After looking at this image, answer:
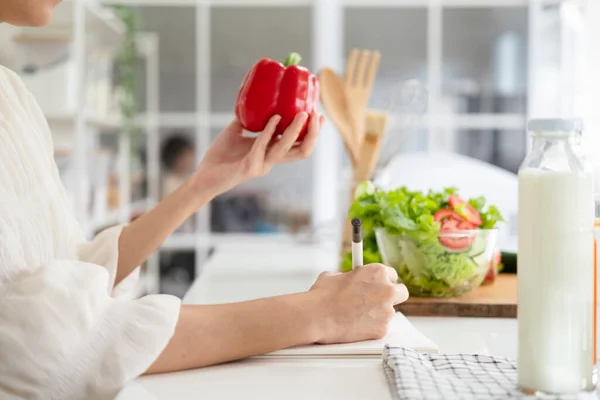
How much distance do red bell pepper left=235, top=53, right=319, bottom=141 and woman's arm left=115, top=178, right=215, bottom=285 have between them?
170mm

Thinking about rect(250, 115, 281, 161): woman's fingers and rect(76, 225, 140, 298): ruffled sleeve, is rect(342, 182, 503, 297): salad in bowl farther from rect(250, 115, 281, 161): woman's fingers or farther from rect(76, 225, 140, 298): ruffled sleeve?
rect(76, 225, 140, 298): ruffled sleeve

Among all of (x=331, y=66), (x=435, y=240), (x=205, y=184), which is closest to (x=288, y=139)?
(x=205, y=184)

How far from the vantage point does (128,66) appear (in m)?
3.79

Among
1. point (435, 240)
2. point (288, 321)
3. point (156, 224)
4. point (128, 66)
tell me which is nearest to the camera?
point (288, 321)

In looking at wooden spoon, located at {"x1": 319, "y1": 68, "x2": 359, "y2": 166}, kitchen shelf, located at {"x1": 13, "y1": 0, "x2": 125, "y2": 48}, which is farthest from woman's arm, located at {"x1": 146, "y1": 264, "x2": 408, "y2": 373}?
kitchen shelf, located at {"x1": 13, "y1": 0, "x2": 125, "y2": 48}

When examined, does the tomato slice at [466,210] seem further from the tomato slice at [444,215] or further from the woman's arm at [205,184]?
the woman's arm at [205,184]

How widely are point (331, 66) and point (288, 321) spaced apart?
3129 millimetres

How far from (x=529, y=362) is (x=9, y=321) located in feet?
1.64

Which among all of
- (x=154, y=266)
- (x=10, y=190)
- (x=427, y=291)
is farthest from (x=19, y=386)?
(x=154, y=266)

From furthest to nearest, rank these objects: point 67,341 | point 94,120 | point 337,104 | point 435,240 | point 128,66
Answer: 1. point 128,66
2. point 94,120
3. point 337,104
4. point 435,240
5. point 67,341

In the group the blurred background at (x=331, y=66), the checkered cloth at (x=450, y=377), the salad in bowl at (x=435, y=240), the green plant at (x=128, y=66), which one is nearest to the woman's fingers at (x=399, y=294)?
the checkered cloth at (x=450, y=377)

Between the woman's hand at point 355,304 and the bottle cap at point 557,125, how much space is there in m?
0.33

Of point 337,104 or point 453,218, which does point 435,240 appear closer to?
point 453,218

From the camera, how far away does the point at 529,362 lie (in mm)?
689
